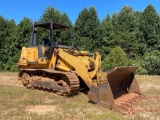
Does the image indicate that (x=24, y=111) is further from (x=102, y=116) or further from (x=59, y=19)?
(x=59, y=19)

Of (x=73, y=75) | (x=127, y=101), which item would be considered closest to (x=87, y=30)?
(x=73, y=75)

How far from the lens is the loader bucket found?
6.31m

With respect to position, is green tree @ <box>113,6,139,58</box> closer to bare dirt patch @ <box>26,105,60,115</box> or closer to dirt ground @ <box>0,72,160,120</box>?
dirt ground @ <box>0,72,160,120</box>

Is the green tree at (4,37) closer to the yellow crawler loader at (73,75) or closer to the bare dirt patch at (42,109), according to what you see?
the yellow crawler loader at (73,75)

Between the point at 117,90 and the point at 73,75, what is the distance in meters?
1.53

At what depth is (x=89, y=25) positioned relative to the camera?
2798 centimetres

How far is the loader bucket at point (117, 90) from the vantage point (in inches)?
249

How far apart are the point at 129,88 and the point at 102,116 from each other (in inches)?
116

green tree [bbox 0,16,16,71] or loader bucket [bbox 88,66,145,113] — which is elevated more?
green tree [bbox 0,16,16,71]

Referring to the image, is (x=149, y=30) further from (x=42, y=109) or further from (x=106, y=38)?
(x=42, y=109)

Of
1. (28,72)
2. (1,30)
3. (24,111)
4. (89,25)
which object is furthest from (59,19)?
(24,111)

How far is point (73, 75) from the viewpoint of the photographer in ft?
25.9

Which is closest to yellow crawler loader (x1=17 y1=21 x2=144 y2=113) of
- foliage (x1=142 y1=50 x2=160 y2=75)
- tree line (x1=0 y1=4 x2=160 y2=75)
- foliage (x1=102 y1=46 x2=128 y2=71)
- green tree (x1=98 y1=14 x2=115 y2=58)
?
foliage (x1=102 y1=46 x2=128 y2=71)

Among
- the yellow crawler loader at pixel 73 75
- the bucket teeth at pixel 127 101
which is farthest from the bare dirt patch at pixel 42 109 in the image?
the bucket teeth at pixel 127 101
